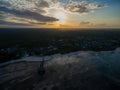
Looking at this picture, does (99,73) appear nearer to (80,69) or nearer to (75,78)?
(80,69)

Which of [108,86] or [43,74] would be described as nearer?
[108,86]

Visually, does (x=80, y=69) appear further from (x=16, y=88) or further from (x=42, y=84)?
(x=16, y=88)

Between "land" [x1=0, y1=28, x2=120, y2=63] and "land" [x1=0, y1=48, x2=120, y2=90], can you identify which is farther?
"land" [x1=0, y1=28, x2=120, y2=63]

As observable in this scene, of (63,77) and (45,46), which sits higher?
(63,77)

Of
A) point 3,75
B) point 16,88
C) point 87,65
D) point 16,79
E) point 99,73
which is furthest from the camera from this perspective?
point 87,65

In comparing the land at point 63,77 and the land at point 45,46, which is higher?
the land at point 63,77

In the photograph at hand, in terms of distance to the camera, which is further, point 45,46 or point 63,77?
point 45,46

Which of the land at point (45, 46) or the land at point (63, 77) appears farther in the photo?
the land at point (45, 46)

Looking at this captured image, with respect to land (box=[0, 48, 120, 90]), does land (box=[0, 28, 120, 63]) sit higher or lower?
lower

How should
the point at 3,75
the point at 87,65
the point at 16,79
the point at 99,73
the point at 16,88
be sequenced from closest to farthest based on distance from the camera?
the point at 16,88, the point at 16,79, the point at 3,75, the point at 99,73, the point at 87,65

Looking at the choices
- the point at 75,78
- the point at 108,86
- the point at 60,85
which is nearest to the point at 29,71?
the point at 60,85
